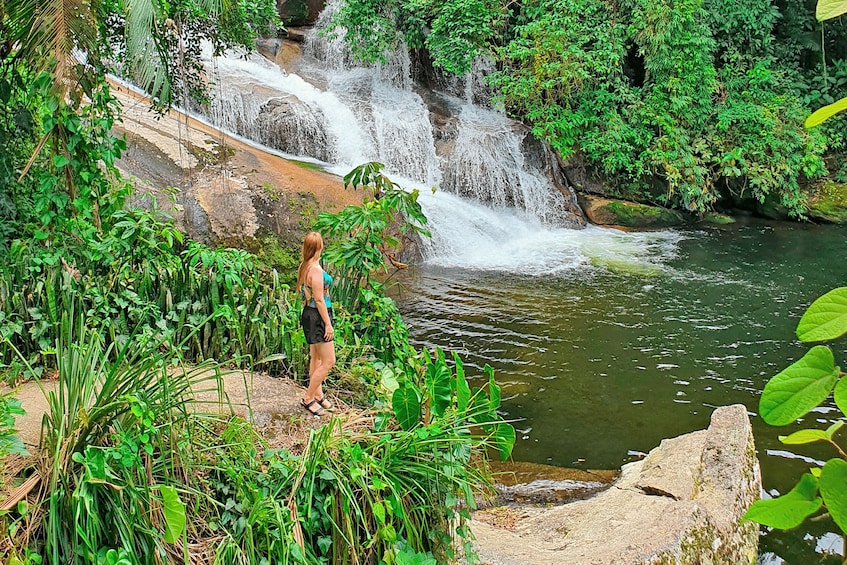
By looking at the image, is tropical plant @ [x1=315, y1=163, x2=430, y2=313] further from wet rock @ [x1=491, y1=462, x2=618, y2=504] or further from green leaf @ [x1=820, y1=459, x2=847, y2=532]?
green leaf @ [x1=820, y1=459, x2=847, y2=532]

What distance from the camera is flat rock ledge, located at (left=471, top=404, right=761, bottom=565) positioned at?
11.7 feet

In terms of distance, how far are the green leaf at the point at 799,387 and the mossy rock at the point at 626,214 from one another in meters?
12.9

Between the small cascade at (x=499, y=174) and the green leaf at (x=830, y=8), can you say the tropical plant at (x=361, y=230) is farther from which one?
the small cascade at (x=499, y=174)

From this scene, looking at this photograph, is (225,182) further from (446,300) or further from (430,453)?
(430,453)

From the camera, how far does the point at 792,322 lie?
28.2ft

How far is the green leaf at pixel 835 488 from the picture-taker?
0.99m

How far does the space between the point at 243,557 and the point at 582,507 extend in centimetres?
224

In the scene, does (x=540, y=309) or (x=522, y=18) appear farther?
(x=522, y=18)

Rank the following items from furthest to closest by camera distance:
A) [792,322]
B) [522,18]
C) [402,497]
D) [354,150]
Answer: [522,18]
[354,150]
[792,322]
[402,497]

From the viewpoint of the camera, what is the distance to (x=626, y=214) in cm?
1352

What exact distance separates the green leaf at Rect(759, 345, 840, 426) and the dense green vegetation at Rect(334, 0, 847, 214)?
12.6 m

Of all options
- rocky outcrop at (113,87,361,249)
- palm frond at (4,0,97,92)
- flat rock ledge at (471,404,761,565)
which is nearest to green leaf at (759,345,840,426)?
flat rock ledge at (471,404,761,565)

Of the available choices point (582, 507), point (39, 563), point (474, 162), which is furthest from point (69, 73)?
point (474, 162)

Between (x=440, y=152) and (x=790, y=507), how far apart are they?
12.4 metres
